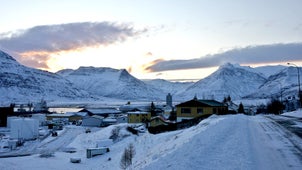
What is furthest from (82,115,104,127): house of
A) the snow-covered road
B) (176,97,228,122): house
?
the snow-covered road

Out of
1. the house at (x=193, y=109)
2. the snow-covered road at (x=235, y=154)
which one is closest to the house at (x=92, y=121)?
the house at (x=193, y=109)

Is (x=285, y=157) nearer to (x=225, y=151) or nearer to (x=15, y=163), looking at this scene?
(x=225, y=151)

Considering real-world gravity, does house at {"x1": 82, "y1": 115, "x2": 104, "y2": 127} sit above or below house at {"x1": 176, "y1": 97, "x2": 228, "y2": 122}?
below

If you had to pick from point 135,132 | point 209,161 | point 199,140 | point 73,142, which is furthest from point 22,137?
point 209,161

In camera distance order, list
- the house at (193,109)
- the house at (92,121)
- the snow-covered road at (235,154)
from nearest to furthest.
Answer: the snow-covered road at (235,154)
the house at (193,109)
the house at (92,121)

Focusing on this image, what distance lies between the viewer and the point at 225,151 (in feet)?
60.5

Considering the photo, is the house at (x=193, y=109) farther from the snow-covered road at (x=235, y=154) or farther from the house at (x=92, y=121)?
the snow-covered road at (x=235, y=154)

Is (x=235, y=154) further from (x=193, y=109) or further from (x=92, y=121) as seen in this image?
(x=92, y=121)

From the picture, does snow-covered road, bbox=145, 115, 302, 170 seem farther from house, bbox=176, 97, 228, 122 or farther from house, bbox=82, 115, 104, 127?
house, bbox=82, 115, 104, 127

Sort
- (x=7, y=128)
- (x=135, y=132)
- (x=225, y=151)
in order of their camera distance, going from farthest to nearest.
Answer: (x=7, y=128) < (x=135, y=132) < (x=225, y=151)

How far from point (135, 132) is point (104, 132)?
8.75 m

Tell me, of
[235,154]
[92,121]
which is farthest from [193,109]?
[235,154]

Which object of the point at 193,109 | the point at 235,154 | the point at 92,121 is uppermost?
the point at 193,109

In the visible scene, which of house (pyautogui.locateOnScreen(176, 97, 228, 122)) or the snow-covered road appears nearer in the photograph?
the snow-covered road
